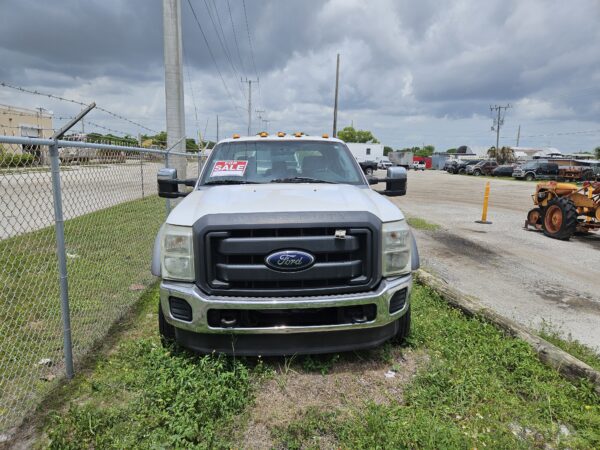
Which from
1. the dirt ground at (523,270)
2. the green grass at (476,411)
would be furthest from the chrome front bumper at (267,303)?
the dirt ground at (523,270)

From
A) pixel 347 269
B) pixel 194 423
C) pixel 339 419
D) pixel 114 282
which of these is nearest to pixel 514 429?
pixel 339 419

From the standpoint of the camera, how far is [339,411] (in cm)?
268

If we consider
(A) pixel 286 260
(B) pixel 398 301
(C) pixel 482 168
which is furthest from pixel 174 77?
(C) pixel 482 168

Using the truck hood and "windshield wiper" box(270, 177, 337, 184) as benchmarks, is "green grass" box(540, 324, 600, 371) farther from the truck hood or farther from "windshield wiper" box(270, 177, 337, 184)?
"windshield wiper" box(270, 177, 337, 184)

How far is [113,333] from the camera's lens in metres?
3.92

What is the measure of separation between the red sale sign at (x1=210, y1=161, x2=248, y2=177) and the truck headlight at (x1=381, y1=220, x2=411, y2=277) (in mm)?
1704

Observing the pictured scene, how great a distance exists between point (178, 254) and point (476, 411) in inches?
88.8

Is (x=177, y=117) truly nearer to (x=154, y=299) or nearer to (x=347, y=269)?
(x=154, y=299)

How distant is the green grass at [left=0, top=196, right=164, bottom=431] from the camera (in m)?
3.10

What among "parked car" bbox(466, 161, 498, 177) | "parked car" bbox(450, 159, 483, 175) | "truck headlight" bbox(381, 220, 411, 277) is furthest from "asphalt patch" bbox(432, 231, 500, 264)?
"parked car" bbox(450, 159, 483, 175)

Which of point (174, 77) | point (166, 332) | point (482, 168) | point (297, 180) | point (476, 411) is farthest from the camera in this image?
point (482, 168)

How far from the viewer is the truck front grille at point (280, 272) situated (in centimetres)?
275

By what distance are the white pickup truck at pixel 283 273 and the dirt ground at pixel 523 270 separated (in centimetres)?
239

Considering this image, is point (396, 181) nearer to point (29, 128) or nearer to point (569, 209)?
point (29, 128)
